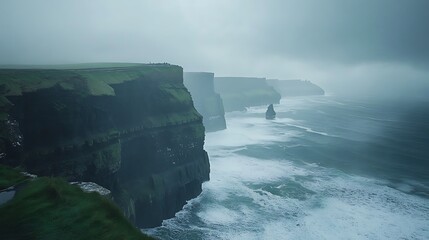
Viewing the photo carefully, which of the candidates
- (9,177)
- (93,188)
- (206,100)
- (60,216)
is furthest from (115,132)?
(206,100)

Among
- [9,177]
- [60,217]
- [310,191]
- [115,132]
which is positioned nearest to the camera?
[60,217]

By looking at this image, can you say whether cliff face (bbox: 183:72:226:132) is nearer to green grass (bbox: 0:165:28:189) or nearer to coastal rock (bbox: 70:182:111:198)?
coastal rock (bbox: 70:182:111:198)

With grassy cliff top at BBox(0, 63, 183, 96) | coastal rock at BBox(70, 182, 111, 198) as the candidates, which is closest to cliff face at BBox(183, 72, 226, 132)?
grassy cliff top at BBox(0, 63, 183, 96)

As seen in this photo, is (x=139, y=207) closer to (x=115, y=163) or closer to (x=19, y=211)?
(x=115, y=163)

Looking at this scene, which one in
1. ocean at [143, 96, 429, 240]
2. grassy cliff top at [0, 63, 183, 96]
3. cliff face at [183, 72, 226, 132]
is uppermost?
grassy cliff top at [0, 63, 183, 96]

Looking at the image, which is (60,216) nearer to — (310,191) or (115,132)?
(115,132)

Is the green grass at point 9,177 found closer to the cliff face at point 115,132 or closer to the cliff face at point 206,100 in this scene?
the cliff face at point 115,132
